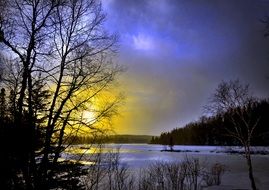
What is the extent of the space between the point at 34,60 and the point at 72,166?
4.20 meters

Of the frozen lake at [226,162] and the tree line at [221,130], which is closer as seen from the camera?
the frozen lake at [226,162]

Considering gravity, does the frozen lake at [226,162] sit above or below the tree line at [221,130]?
below

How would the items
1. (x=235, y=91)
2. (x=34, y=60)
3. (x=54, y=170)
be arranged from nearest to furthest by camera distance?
(x=54, y=170)
(x=34, y=60)
(x=235, y=91)

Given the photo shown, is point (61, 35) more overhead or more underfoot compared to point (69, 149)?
more overhead

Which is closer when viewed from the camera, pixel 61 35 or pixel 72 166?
pixel 72 166

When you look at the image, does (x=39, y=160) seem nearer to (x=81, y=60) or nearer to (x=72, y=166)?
(x=72, y=166)

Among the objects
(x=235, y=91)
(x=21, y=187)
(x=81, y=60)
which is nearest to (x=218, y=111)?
(x=235, y=91)

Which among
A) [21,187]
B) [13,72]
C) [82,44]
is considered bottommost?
[21,187]

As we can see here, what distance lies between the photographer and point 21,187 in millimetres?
10711

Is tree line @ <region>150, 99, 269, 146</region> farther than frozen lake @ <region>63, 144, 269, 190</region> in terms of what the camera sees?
Yes

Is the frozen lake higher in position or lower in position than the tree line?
lower

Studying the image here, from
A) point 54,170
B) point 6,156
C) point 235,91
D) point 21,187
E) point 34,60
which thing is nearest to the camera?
point 6,156

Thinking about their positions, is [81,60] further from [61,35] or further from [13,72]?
[13,72]

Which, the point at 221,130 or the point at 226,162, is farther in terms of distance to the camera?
the point at 221,130
